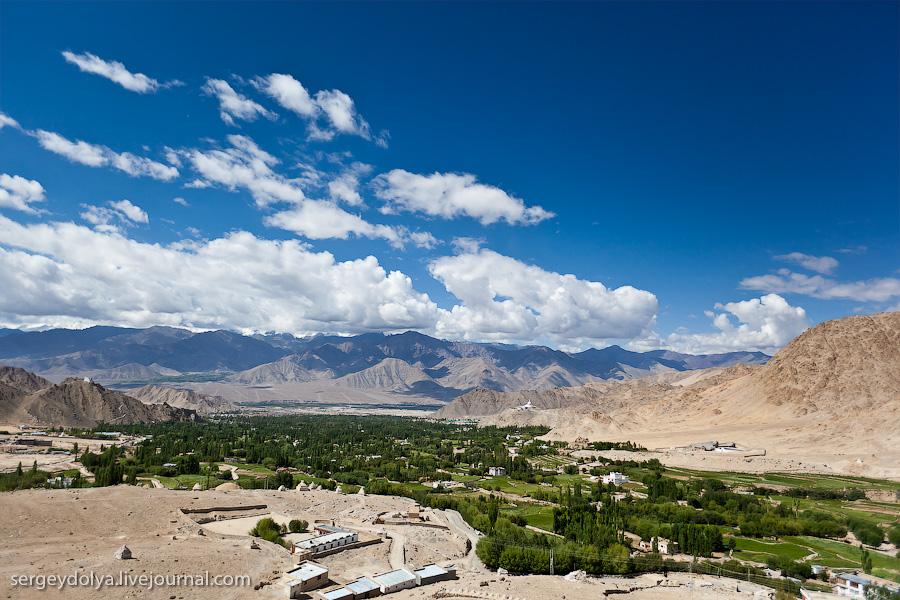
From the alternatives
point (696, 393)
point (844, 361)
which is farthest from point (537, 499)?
point (696, 393)

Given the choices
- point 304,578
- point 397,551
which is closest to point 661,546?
point 397,551

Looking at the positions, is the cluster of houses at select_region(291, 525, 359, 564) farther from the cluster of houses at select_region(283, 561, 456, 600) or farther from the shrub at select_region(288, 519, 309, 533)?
the cluster of houses at select_region(283, 561, 456, 600)

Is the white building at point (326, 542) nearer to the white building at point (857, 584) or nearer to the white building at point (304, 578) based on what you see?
the white building at point (304, 578)

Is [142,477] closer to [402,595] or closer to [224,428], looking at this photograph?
[402,595]

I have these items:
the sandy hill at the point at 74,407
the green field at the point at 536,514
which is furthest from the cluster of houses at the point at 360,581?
the sandy hill at the point at 74,407

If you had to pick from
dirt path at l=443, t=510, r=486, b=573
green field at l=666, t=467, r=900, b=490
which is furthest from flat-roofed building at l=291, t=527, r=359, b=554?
green field at l=666, t=467, r=900, b=490
